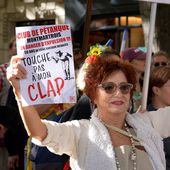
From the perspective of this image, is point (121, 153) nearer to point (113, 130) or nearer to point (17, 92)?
point (113, 130)

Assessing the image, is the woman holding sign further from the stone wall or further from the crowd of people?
the stone wall

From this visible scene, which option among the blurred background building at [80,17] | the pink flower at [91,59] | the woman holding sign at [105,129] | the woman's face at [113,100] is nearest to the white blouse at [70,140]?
the woman holding sign at [105,129]

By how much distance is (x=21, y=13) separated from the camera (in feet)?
36.7

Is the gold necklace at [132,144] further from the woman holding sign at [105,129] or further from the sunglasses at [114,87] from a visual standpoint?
the sunglasses at [114,87]

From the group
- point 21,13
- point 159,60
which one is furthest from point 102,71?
point 21,13

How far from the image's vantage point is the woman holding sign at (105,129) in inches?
93.9

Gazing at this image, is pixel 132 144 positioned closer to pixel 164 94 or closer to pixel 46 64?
pixel 46 64

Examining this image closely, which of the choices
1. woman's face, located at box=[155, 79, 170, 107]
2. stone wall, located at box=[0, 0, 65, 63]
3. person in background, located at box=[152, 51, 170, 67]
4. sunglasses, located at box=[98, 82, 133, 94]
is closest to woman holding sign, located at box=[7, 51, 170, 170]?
sunglasses, located at box=[98, 82, 133, 94]

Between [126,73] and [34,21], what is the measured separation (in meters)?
8.52

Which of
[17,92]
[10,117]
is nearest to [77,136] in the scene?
[17,92]

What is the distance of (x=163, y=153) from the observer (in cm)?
263

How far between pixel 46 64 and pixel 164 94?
1222 mm

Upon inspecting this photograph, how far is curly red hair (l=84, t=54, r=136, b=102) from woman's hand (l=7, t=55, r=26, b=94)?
1.40 feet

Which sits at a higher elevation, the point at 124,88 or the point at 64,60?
the point at 64,60
